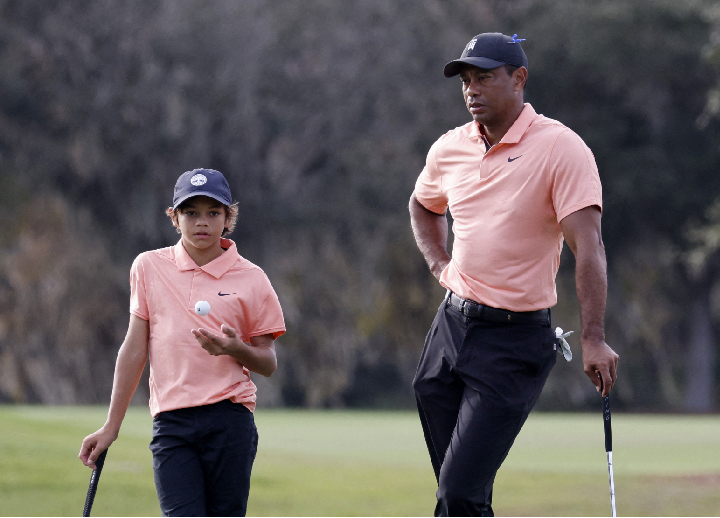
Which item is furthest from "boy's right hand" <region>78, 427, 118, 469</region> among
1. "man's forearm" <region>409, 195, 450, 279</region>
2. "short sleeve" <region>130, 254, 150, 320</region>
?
"man's forearm" <region>409, 195, 450, 279</region>

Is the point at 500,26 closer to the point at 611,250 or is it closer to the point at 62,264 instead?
the point at 611,250

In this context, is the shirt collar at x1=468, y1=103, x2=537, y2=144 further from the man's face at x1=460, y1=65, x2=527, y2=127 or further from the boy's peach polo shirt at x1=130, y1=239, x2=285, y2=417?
the boy's peach polo shirt at x1=130, y1=239, x2=285, y2=417

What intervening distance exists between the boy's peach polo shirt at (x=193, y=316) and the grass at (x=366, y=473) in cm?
391

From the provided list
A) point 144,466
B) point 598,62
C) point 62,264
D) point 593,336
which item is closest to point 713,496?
point 144,466

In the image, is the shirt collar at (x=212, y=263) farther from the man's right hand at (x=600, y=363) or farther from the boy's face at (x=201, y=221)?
the man's right hand at (x=600, y=363)

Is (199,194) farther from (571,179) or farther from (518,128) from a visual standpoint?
(571,179)

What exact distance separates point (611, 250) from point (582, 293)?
2386 cm

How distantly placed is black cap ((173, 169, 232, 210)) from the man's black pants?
905 millimetres

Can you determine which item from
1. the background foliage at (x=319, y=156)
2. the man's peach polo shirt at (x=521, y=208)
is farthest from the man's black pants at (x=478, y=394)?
the background foliage at (x=319, y=156)

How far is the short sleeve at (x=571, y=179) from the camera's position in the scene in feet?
12.9

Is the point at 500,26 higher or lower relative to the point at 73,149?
higher

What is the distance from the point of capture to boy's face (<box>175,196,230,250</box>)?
4.02m

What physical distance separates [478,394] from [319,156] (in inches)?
899

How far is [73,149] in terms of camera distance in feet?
77.3
